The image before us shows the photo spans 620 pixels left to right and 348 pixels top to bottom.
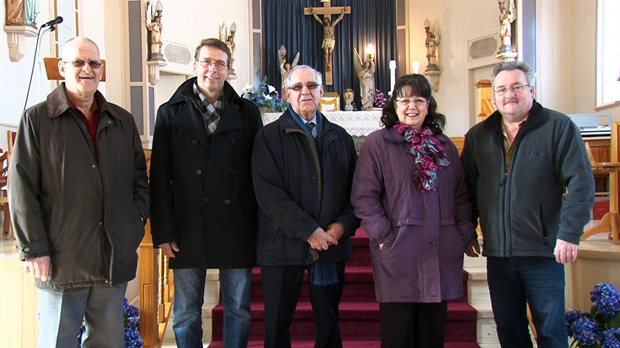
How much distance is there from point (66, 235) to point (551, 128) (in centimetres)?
188

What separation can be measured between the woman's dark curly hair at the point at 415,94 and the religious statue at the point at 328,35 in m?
7.73

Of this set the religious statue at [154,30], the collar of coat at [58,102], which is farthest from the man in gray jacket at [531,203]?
Answer: the religious statue at [154,30]

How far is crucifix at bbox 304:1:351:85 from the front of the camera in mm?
9977

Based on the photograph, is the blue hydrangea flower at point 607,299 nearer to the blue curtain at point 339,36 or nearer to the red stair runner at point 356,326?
the red stair runner at point 356,326

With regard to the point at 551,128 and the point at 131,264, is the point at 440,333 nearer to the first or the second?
the point at 551,128

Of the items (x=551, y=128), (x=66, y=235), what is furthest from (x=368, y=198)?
(x=66, y=235)

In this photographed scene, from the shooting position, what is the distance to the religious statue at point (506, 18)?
7.68 m

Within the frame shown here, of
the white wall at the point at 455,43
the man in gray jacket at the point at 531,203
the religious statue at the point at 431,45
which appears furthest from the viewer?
the religious statue at the point at 431,45

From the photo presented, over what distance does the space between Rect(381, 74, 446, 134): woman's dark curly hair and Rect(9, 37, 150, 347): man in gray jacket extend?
42.9 inches

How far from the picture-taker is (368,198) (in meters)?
2.29

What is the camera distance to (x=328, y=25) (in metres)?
10.0

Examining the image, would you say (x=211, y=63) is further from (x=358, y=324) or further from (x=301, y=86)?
(x=358, y=324)

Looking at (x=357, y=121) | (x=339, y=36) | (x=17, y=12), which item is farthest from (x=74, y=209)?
(x=339, y=36)

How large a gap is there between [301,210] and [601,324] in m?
1.72
